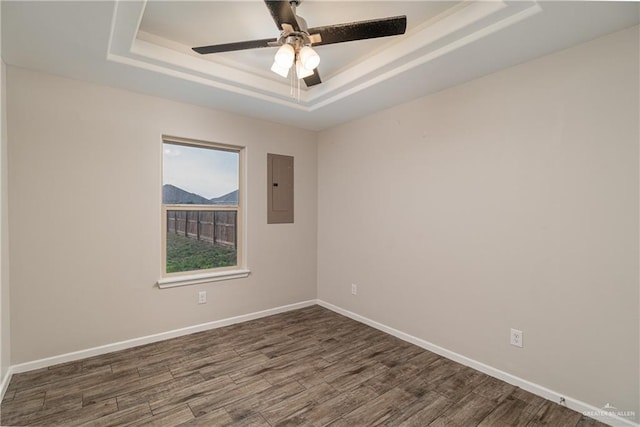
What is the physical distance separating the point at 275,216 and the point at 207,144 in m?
1.16

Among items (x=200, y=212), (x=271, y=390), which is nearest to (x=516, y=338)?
(x=271, y=390)

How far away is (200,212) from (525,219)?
307cm

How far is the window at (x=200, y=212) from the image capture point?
10.4 ft

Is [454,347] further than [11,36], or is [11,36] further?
[454,347]

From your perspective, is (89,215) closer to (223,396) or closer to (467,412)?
(223,396)

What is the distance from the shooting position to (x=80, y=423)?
6.12ft

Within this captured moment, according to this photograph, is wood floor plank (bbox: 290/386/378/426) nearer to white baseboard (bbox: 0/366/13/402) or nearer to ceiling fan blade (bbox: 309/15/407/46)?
white baseboard (bbox: 0/366/13/402)

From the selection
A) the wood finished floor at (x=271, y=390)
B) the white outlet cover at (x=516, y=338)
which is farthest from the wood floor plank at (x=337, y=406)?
the white outlet cover at (x=516, y=338)

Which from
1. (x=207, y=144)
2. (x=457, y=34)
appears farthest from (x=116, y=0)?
(x=457, y=34)

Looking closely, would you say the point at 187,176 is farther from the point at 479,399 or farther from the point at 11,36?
the point at 479,399

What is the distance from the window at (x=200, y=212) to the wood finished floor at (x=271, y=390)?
76 cm

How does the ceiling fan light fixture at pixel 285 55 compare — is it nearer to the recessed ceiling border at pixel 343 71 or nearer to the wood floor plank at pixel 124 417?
the recessed ceiling border at pixel 343 71

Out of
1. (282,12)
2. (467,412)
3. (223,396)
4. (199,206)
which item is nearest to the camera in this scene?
(282,12)

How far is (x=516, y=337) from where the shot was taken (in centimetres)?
230
